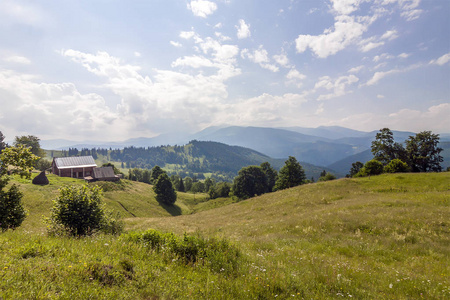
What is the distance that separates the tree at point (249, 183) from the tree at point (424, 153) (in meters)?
51.8

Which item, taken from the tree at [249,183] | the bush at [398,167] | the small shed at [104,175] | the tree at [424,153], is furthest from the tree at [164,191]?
the tree at [424,153]

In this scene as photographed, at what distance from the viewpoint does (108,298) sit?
4680 millimetres

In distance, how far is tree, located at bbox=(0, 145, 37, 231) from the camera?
11.8 metres

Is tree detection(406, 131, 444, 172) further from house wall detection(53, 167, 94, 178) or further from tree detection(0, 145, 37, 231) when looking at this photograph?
house wall detection(53, 167, 94, 178)

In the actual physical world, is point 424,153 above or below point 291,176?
above

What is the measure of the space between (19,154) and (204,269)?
13593 millimetres

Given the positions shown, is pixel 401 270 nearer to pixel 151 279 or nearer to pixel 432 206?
pixel 151 279

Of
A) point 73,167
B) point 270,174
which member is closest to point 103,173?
point 73,167

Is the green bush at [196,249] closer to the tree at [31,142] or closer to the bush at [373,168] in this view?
the bush at [373,168]

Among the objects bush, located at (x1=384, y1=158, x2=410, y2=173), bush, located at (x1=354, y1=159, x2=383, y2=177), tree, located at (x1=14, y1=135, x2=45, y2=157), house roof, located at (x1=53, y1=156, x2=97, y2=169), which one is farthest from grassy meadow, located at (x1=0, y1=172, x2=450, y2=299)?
tree, located at (x1=14, y1=135, x2=45, y2=157)

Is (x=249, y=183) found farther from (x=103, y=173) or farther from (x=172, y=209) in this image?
(x=103, y=173)

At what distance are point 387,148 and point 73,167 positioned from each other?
132348 mm

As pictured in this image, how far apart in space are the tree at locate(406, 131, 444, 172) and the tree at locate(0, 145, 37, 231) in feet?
294

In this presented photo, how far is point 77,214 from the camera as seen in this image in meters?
12.2
